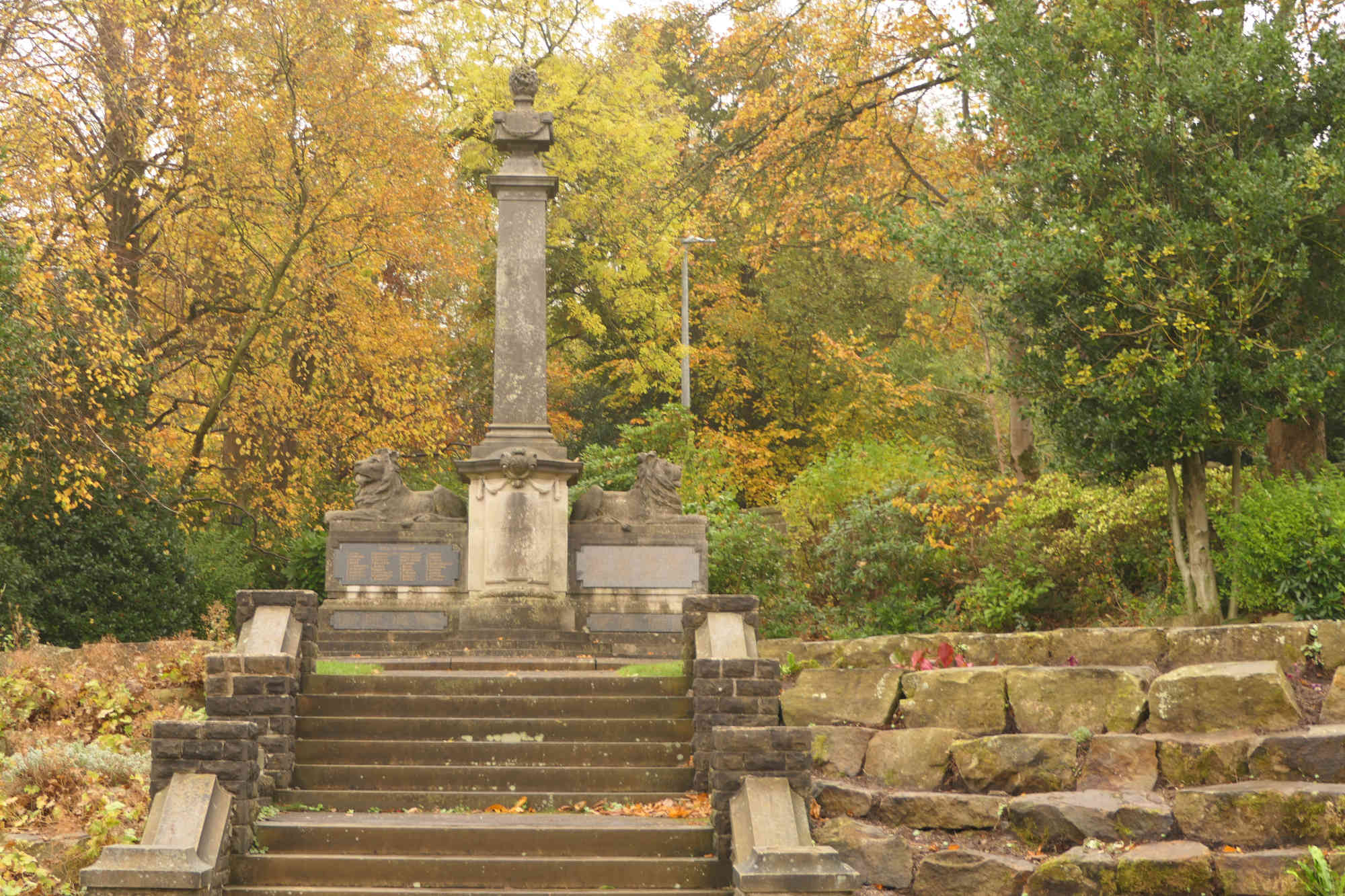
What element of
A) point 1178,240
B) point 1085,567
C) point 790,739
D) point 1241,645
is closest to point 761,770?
point 790,739

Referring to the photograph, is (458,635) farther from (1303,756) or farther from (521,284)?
(1303,756)

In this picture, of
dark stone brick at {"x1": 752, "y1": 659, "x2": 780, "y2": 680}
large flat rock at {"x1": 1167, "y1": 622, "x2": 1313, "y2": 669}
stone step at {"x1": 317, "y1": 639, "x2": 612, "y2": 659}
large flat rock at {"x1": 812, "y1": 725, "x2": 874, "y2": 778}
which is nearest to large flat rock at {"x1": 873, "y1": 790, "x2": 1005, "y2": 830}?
large flat rock at {"x1": 812, "y1": 725, "x2": 874, "y2": 778}

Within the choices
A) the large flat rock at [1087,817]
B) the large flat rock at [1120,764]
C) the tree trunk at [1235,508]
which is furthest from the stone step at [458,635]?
the tree trunk at [1235,508]

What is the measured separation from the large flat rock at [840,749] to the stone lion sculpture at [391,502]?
639 cm

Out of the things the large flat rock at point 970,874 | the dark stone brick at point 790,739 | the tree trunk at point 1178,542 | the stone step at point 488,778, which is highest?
the tree trunk at point 1178,542

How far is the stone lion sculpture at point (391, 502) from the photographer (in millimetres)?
15078

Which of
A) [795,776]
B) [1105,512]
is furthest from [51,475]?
[1105,512]

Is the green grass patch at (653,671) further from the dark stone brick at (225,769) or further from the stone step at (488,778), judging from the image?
the dark stone brick at (225,769)

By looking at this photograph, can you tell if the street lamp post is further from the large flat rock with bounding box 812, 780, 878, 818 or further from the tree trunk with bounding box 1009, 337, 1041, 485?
the large flat rock with bounding box 812, 780, 878, 818

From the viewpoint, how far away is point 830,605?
51.6 ft

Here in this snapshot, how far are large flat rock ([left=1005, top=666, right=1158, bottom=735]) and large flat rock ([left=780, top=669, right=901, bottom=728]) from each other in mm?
1030

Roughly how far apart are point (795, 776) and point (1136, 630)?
3209 mm

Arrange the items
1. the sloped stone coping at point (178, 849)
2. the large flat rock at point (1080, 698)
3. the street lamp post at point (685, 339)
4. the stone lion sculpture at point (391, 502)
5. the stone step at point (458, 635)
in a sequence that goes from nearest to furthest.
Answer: the sloped stone coping at point (178, 849) < the large flat rock at point (1080, 698) < the stone step at point (458, 635) < the stone lion sculpture at point (391, 502) < the street lamp post at point (685, 339)

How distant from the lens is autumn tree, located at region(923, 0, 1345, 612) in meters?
10.7
